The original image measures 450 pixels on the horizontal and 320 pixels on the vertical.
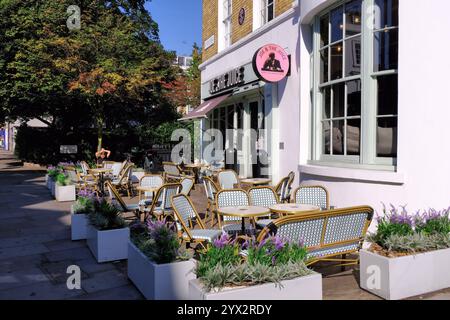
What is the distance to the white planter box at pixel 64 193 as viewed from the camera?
10.5 metres

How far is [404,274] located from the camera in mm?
3906

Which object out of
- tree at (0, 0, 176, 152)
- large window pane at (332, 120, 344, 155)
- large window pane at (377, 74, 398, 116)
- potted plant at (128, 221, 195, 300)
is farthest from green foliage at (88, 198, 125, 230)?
tree at (0, 0, 176, 152)

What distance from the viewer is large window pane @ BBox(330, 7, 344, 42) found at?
6.82m

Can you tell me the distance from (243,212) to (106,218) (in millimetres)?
2036

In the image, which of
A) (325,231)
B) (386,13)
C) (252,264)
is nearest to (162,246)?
(252,264)

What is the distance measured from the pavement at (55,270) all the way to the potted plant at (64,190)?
5.34ft

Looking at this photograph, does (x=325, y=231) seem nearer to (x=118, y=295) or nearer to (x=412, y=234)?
(x=412, y=234)

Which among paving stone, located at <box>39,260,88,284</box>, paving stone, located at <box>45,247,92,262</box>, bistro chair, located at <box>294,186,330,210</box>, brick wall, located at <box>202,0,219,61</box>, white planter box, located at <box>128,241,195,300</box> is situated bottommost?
paving stone, located at <box>39,260,88,284</box>

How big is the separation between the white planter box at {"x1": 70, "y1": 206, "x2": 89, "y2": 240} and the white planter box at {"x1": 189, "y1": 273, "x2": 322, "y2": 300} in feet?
12.3

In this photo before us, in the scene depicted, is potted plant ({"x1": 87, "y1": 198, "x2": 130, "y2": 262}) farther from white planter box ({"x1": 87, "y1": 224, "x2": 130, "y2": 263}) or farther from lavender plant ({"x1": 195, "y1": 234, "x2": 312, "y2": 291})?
lavender plant ({"x1": 195, "y1": 234, "x2": 312, "y2": 291})

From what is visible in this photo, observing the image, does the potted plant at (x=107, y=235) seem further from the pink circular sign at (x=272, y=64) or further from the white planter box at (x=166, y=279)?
the pink circular sign at (x=272, y=64)

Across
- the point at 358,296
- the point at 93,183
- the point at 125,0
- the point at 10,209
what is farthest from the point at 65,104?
the point at 358,296

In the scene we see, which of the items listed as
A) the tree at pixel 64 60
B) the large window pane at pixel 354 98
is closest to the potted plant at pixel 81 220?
the large window pane at pixel 354 98

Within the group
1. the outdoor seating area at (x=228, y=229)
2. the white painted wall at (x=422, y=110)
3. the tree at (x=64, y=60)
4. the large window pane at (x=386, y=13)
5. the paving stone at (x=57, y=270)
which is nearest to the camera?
the outdoor seating area at (x=228, y=229)
